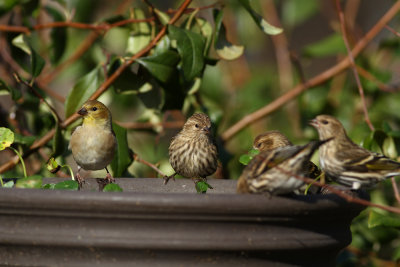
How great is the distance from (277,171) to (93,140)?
173cm

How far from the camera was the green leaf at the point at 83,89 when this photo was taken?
3641 millimetres

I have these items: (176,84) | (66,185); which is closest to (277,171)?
(66,185)

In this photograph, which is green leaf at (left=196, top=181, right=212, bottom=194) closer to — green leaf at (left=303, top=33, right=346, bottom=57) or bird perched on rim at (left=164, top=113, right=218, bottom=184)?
bird perched on rim at (left=164, top=113, right=218, bottom=184)

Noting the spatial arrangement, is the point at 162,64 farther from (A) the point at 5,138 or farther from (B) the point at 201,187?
(A) the point at 5,138

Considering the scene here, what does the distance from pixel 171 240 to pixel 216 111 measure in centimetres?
232

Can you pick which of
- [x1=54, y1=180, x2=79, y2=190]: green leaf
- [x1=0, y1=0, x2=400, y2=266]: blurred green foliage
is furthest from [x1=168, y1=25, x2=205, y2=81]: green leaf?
[x1=54, y1=180, x2=79, y2=190]: green leaf

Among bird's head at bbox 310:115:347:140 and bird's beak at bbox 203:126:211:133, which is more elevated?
bird's head at bbox 310:115:347:140

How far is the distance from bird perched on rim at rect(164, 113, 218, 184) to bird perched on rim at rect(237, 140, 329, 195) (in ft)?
5.02

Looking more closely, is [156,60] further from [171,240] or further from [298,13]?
[298,13]

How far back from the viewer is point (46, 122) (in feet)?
12.4

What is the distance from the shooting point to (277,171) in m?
2.27

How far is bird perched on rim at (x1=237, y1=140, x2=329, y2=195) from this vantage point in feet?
7.22

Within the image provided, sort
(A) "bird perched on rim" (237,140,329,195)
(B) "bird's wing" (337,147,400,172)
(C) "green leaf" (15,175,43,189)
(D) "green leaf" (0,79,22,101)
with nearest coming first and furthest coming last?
(A) "bird perched on rim" (237,140,329,195), (C) "green leaf" (15,175,43,189), (B) "bird's wing" (337,147,400,172), (D) "green leaf" (0,79,22,101)

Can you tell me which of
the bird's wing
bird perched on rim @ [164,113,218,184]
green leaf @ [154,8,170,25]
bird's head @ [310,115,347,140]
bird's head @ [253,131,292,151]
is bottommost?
bird perched on rim @ [164,113,218,184]
